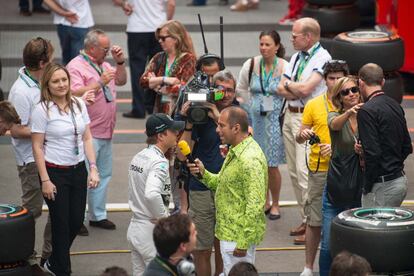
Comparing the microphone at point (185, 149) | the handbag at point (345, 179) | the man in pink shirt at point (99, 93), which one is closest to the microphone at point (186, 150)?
the microphone at point (185, 149)

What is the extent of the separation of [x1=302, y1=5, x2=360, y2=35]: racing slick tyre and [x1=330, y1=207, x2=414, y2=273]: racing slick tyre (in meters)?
9.25

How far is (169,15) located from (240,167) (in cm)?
649

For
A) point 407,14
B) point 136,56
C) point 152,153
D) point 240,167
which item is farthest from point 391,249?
point 407,14

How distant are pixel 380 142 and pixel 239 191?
45.8 inches

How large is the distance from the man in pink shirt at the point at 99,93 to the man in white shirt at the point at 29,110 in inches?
25.6

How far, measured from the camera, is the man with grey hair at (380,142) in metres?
8.99

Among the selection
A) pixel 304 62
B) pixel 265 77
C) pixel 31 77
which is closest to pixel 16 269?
pixel 31 77

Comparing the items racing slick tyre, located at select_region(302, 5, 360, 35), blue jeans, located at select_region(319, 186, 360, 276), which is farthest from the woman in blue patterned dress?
racing slick tyre, located at select_region(302, 5, 360, 35)

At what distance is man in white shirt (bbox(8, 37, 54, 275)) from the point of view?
9.95 m

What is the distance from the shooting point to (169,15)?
591 inches

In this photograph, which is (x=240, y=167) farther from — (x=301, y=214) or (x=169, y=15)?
(x=169, y=15)

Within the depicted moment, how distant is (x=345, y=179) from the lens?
9.37m

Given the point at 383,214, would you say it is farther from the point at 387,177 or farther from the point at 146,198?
the point at 146,198

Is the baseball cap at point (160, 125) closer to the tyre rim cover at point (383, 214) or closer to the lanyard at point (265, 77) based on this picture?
the tyre rim cover at point (383, 214)
